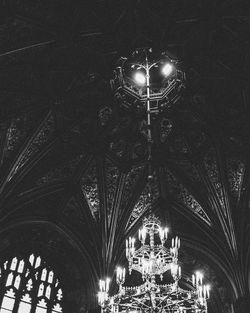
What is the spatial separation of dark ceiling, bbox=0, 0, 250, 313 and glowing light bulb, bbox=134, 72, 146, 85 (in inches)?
49.5

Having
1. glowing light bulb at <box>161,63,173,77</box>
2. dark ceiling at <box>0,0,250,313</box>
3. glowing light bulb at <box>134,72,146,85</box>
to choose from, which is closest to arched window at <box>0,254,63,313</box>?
dark ceiling at <box>0,0,250,313</box>

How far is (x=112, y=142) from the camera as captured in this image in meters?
21.3

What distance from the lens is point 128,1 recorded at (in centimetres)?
1659

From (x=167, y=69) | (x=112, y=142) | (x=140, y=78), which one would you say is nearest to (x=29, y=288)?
(x=112, y=142)

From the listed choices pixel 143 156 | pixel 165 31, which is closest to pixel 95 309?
pixel 143 156

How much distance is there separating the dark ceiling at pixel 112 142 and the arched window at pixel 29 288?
475 millimetres

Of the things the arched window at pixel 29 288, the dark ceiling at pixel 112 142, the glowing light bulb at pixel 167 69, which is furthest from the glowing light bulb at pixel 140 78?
the arched window at pixel 29 288

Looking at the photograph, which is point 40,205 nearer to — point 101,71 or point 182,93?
point 101,71

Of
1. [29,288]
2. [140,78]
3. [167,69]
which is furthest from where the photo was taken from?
[140,78]

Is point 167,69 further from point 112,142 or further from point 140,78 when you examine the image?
point 112,142

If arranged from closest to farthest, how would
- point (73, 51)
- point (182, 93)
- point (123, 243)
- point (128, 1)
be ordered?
point (128, 1)
point (73, 51)
point (182, 93)
point (123, 243)

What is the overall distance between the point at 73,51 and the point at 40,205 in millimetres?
6795

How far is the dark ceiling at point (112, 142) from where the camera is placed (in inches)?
666

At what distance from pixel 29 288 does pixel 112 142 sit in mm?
6892
